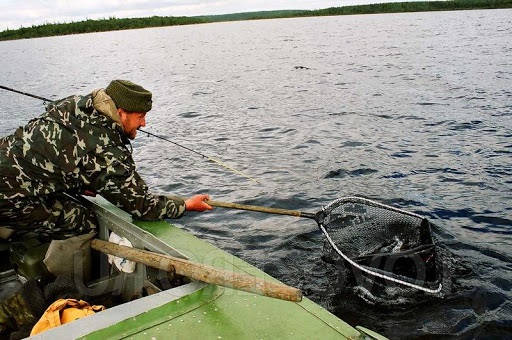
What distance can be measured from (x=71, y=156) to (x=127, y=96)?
77 cm

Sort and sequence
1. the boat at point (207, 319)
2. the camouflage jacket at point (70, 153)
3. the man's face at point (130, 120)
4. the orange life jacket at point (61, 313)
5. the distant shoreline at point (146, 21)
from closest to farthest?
the boat at point (207, 319) → the orange life jacket at point (61, 313) → the camouflage jacket at point (70, 153) → the man's face at point (130, 120) → the distant shoreline at point (146, 21)

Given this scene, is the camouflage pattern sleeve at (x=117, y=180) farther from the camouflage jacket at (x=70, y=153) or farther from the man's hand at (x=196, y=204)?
the man's hand at (x=196, y=204)

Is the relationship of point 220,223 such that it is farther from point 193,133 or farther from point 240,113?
point 240,113

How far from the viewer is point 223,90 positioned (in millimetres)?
24281

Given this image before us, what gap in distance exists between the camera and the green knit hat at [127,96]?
4242 millimetres

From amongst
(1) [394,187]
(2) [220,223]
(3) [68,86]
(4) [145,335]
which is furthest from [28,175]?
(3) [68,86]

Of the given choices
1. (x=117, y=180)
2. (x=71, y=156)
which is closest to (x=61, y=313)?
(x=117, y=180)

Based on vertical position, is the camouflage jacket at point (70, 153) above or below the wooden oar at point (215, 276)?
above

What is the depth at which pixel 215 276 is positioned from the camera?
11.1 ft

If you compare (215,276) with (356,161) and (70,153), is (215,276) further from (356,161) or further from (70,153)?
(356,161)

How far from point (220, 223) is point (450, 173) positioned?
5.28 m

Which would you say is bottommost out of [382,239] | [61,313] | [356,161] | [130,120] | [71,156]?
[356,161]

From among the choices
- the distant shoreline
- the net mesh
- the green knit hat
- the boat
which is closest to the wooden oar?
the boat

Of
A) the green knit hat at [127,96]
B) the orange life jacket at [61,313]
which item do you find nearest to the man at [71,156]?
the green knit hat at [127,96]
